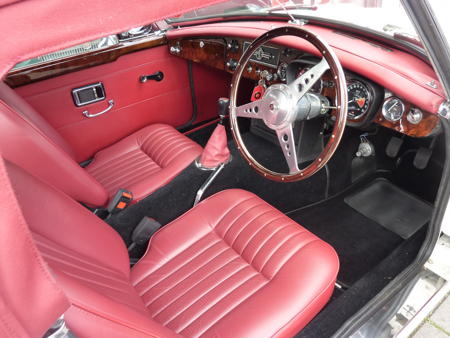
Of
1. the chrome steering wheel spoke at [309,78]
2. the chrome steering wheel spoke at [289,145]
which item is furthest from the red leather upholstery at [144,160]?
the chrome steering wheel spoke at [309,78]

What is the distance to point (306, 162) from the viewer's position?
1875 mm

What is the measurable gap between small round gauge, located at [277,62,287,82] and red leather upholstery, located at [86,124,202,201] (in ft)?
1.81

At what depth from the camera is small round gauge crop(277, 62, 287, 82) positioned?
1690 millimetres

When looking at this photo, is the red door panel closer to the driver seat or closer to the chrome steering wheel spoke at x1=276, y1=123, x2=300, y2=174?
the driver seat

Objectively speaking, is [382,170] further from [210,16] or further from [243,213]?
[210,16]

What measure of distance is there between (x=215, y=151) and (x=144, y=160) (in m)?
0.42

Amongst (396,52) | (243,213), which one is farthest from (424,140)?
(243,213)

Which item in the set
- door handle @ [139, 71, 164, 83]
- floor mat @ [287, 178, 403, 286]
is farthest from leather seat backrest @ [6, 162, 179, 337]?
door handle @ [139, 71, 164, 83]

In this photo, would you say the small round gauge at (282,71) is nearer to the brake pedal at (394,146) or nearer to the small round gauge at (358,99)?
the small round gauge at (358,99)

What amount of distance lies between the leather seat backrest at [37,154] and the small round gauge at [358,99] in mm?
1105

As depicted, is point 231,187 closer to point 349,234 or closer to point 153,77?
point 349,234

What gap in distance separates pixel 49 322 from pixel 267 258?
2.54ft

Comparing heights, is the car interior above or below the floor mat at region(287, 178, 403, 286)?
above

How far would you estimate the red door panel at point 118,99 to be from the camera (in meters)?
1.89
